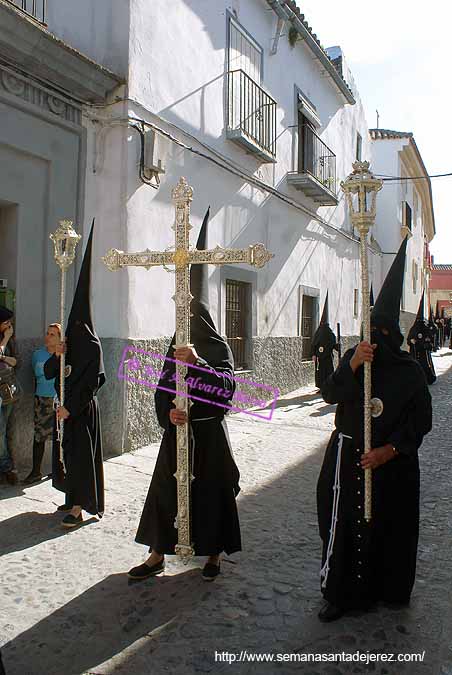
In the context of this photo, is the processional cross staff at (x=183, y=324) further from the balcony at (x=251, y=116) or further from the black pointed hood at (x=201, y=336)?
the balcony at (x=251, y=116)

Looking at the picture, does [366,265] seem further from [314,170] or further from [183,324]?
[314,170]

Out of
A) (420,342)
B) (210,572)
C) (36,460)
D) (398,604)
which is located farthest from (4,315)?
(420,342)

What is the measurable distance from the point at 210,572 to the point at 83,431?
5.09 ft

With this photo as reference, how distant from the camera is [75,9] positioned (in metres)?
6.50

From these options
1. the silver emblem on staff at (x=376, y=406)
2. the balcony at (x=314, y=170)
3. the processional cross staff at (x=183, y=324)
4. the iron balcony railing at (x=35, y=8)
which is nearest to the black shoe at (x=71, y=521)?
the processional cross staff at (x=183, y=324)

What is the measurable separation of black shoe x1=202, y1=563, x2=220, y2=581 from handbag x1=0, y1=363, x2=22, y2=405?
8.45 feet

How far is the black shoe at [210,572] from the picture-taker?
3.42 meters

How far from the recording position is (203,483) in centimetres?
343

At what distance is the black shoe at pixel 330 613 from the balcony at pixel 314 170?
30.8 feet

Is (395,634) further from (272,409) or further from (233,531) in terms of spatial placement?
(272,409)

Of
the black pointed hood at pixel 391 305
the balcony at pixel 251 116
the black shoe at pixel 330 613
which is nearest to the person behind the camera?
the black shoe at pixel 330 613

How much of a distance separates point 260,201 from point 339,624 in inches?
323

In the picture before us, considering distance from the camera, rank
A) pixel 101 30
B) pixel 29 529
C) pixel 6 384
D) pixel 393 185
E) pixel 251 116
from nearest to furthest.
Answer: pixel 29 529 < pixel 6 384 < pixel 101 30 < pixel 251 116 < pixel 393 185

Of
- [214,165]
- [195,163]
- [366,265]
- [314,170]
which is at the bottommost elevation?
[366,265]
